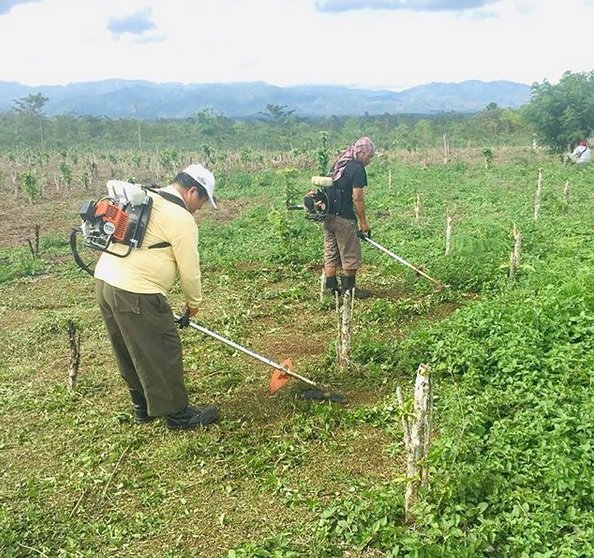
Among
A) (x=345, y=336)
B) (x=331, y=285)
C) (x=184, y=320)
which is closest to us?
(x=184, y=320)

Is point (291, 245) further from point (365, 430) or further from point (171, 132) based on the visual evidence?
point (171, 132)

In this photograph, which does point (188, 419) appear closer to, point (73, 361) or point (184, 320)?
point (184, 320)

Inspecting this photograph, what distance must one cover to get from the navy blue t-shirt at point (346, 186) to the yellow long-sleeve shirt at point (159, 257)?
2892 millimetres

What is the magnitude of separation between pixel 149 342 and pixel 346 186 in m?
3.42

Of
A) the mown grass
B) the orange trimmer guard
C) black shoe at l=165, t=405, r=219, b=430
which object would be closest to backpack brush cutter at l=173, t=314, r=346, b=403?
the orange trimmer guard

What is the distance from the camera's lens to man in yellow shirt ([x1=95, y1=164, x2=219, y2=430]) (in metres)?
4.22

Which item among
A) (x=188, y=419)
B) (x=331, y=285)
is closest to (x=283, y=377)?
(x=188, y=419)

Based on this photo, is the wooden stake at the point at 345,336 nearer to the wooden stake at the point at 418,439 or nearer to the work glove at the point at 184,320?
the work glove at the point at 184,320

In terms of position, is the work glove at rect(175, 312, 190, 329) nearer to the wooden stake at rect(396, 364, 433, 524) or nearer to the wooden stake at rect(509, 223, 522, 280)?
the wooden stake at rect(396, 364, 433, 524)

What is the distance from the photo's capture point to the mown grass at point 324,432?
3381 mm

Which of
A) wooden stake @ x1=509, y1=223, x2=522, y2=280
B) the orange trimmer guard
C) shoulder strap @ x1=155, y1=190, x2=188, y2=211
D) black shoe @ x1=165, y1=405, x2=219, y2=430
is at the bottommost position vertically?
black shoe @ x1=165, y1=405, x2=219, y2=430

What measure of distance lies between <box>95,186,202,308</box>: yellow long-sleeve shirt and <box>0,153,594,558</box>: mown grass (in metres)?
1.26

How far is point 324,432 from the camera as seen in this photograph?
4453 millimetres

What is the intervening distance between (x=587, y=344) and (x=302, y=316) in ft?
10.6
